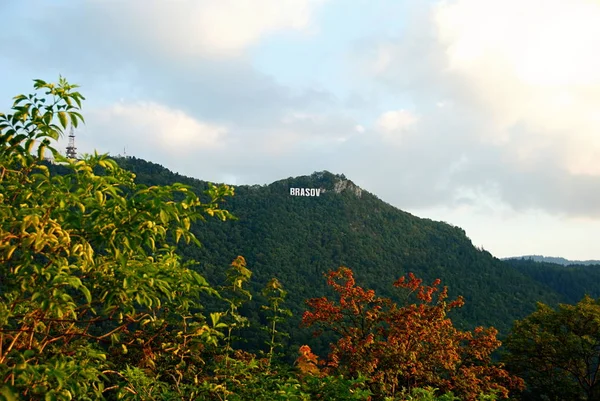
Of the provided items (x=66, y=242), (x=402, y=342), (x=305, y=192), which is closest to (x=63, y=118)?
(x=66, y=242)

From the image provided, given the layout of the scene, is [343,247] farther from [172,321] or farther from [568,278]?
[172,321]

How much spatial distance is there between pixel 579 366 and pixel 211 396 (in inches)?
700

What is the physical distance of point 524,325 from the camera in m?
20.1

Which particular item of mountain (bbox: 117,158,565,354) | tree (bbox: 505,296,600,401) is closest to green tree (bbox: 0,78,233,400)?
tree (bbox: 505,296,600,401)

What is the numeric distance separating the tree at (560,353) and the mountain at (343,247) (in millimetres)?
43623

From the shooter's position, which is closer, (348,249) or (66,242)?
(66,242)

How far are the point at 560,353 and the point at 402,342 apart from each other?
10416 mm

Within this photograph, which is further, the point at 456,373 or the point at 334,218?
the point at 334,218

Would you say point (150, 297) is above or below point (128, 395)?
above

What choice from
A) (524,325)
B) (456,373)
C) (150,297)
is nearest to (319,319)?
(456,373)

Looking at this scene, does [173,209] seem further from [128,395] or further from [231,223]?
[231,223]

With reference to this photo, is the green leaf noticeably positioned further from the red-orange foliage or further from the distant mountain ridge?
the distant mountain ridge

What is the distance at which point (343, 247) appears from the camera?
109938 millimetres

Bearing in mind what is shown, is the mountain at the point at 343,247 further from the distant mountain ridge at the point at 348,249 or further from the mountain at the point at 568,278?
the mountain at the point at 568,278
